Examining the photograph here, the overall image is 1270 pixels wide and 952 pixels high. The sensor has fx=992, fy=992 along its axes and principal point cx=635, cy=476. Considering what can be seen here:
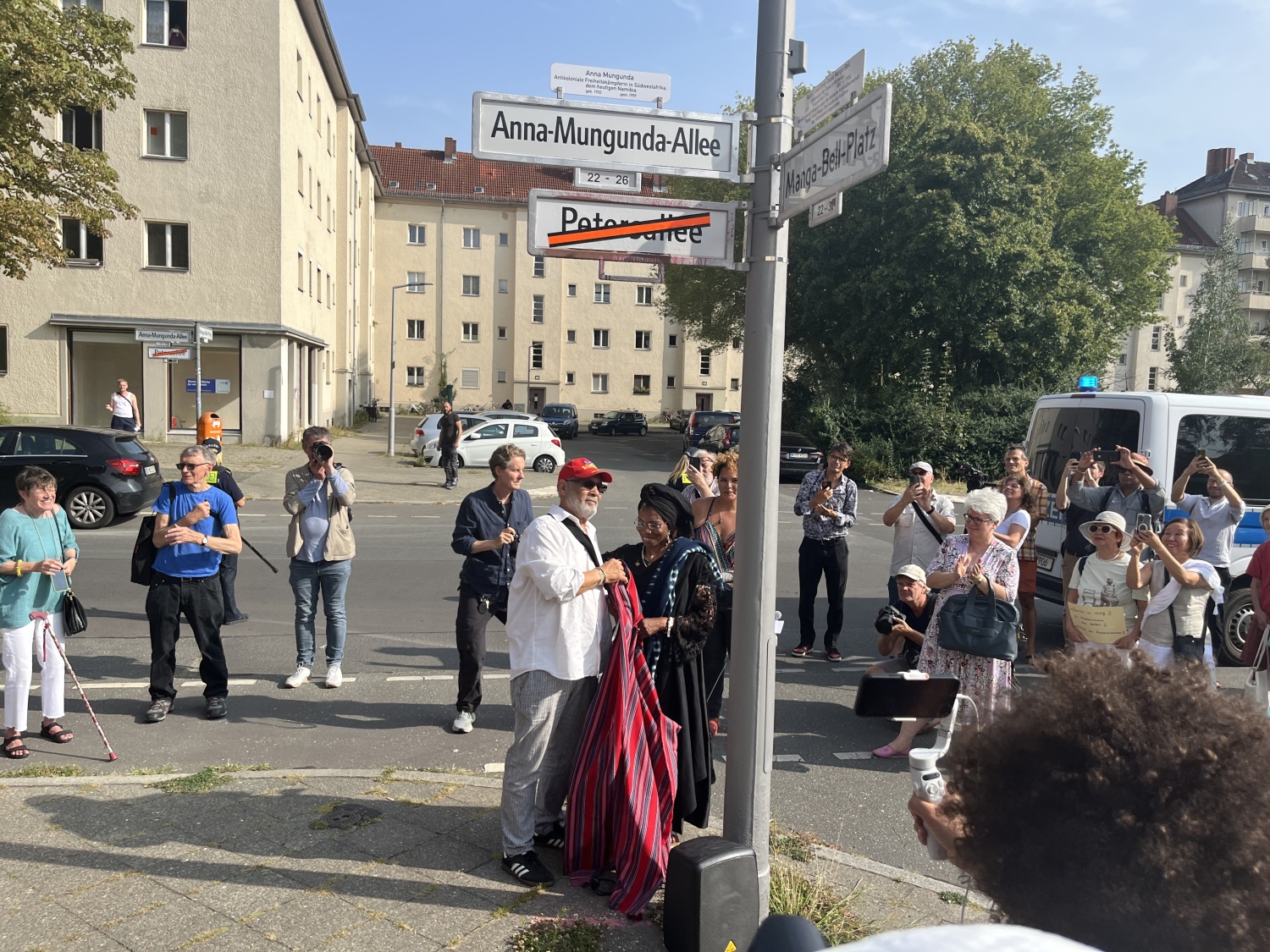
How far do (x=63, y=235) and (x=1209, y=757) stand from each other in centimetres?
3097

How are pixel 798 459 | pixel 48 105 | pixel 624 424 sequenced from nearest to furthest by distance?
pixel 48 105 < pixel 798 459 < pixel 624 424

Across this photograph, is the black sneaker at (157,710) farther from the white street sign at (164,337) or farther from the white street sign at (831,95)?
the white street sign at (164,337)

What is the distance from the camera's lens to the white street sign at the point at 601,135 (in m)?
3.54

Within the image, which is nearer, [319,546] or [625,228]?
[625,228]

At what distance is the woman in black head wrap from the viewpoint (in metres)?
4.42

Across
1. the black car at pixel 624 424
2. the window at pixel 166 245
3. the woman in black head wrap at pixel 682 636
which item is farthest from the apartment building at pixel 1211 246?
the woman in black head wrap at pixel 682 636

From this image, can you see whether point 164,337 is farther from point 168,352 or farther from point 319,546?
point 319,546

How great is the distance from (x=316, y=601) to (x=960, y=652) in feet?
14.2

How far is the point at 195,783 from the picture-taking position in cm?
486

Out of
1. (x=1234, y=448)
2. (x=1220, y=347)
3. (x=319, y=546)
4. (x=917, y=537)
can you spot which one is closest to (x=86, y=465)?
(x=319, y=546)

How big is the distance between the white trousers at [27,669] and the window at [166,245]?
24344 millimetres

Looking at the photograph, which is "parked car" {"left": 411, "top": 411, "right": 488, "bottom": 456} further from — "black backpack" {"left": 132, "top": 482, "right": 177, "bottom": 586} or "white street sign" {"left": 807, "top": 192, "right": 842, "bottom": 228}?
"white street sign" {"left": 807, "top": 192, "right": 842, "bottom": 228}

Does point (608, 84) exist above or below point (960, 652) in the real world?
above

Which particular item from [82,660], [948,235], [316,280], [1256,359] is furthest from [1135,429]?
[1256,359]
